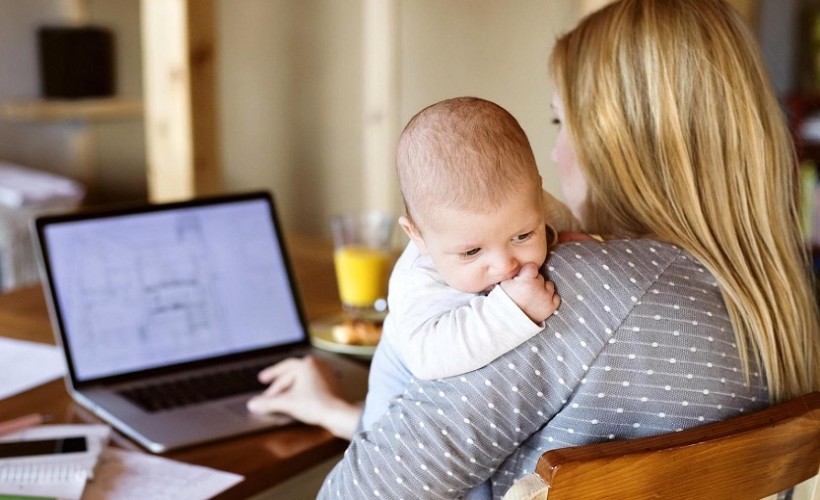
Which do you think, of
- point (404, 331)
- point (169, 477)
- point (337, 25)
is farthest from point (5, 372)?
point (337, 25)

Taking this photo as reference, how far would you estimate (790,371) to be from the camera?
946mm

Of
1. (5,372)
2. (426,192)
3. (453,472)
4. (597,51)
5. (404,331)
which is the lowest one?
(5,372)

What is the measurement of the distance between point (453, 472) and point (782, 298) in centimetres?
39

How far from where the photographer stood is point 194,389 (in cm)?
135

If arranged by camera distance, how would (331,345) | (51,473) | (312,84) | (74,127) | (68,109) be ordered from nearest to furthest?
1. (51,473)
2. (331,345)
3. (68,109)
4. (312,84)
5. (74,127)

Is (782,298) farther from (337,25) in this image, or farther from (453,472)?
(337,25)

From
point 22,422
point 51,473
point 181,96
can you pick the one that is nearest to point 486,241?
point 51,473

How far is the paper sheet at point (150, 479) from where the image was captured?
3.39 feet

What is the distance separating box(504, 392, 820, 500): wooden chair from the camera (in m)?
0.72

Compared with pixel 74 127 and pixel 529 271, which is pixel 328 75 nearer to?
pixel 74 127

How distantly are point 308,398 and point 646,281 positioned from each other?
0.54 meters

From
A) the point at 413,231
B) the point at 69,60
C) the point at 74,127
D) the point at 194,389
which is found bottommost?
the point at 74,127

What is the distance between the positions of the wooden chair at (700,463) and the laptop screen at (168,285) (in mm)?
829

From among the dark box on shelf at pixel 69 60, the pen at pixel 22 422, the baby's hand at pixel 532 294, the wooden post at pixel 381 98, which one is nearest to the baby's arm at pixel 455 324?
the baby's hand at pixel 532 294
